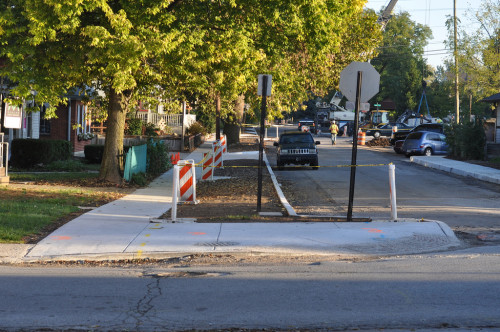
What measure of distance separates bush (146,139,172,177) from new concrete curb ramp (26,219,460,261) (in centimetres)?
1128

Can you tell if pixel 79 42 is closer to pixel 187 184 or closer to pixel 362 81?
pixel 187 184

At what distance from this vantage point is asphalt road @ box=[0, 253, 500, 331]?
18.9 feet

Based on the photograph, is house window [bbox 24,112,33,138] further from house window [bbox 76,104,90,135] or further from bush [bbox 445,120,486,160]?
bush [bbox 445,120,486,160]

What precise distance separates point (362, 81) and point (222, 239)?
4356mm

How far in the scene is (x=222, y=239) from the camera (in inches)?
406

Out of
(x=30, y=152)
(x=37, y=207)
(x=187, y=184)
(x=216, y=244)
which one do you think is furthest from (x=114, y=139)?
(x=216, y=244)

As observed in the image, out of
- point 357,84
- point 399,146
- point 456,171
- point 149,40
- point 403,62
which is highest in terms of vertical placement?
point 403,62

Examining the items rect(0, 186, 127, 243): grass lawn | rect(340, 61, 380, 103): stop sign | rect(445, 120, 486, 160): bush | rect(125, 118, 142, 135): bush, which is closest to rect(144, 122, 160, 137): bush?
rect(125, 118, 142, 135): bush

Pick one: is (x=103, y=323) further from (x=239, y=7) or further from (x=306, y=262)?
(x=239, y=7)

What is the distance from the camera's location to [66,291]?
273 inches

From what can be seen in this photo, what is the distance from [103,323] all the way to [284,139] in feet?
72.7

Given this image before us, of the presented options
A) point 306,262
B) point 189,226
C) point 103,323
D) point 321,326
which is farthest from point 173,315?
point 189,226

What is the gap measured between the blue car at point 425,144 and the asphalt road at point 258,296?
91.3 ft

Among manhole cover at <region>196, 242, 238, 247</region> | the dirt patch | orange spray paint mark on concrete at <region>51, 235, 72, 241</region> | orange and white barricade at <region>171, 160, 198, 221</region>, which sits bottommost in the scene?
orange spray paint mark on concrete at <region>51, 235, 72, 241</region>
